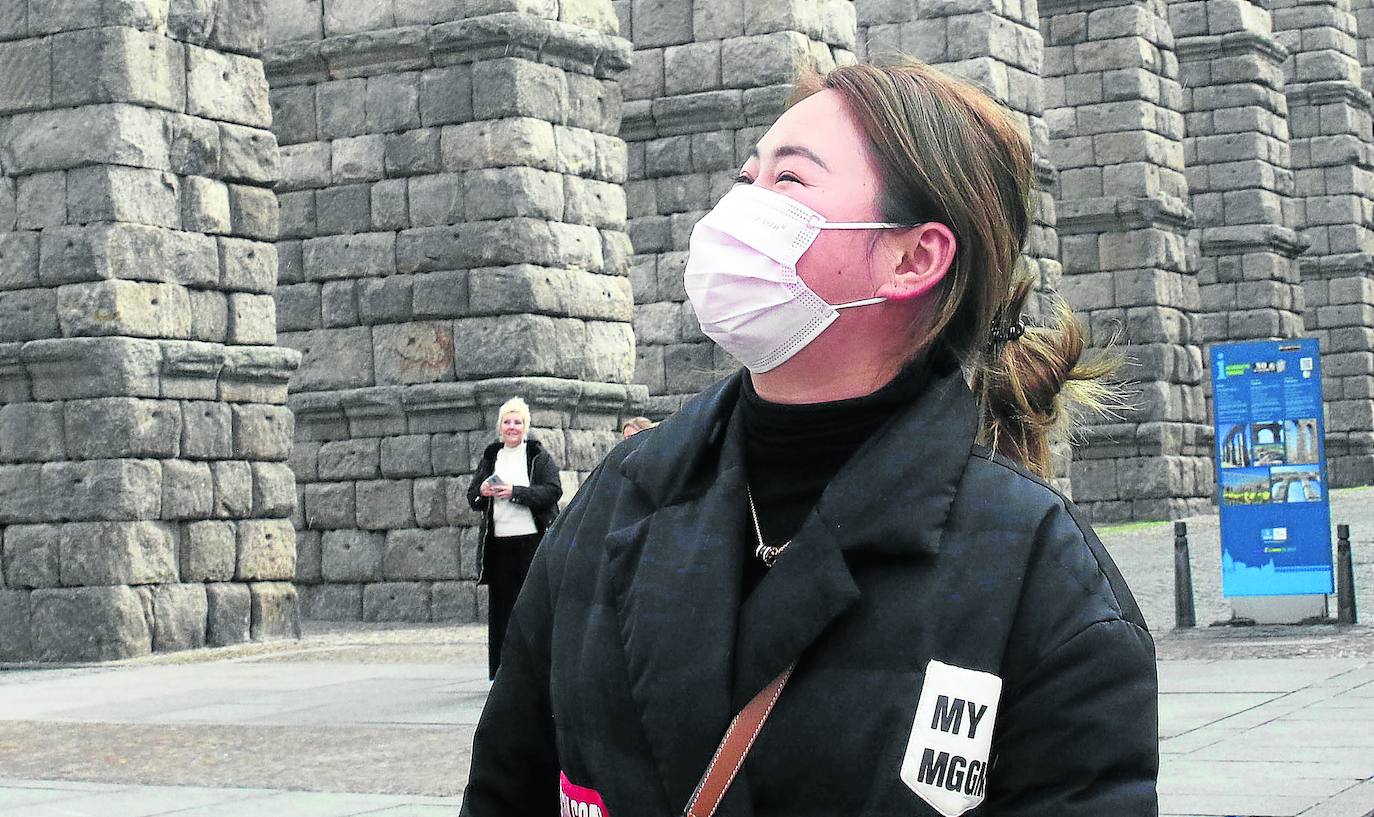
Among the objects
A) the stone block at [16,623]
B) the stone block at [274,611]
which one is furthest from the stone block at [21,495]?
the stone block at [274,611]

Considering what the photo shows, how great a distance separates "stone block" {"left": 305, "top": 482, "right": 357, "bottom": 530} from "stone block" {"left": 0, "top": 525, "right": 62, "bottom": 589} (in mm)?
3509

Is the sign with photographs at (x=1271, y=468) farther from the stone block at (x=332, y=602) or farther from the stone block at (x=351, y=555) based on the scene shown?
the stone block at (x=332, y=602)

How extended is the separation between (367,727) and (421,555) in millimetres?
6711

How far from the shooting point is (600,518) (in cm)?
238

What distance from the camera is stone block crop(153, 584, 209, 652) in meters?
13.8

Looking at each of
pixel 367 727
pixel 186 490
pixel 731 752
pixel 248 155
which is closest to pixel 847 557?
pixel 731 752

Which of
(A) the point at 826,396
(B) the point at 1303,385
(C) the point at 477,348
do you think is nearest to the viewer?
(A) the point at 826,396

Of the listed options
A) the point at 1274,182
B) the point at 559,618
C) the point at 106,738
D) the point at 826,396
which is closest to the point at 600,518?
the point at 559,618

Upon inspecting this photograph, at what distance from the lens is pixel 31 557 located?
13828 millimetres

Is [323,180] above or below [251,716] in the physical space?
above

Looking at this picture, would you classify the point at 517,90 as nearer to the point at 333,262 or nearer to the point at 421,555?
the point at 333,262

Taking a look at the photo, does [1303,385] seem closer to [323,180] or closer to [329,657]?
[329,657]

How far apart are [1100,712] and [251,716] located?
29.4 feet

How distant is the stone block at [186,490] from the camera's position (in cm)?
1401
